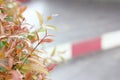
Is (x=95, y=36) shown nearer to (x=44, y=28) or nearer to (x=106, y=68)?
(x=106, y=68)

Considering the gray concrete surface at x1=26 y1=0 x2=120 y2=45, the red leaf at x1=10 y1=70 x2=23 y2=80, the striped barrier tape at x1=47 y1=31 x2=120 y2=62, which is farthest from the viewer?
the gray concrete surface at x1=26 y1=0 x2=120 y2=45

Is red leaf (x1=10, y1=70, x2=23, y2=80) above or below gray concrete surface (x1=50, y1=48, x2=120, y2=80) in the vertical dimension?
above

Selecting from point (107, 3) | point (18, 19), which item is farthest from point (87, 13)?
point (18, 19)

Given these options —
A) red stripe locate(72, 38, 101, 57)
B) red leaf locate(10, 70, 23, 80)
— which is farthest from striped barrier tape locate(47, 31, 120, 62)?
red leaf locate(10, 70, 23, 80)

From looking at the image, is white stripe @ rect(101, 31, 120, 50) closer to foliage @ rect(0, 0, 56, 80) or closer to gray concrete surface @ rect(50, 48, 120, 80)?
gray concrete surface @ rect(50, 48, 120, 80)

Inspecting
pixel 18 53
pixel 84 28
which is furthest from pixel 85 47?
pixel 18 53

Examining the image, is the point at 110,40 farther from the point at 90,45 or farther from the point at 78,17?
the point at 78,17
